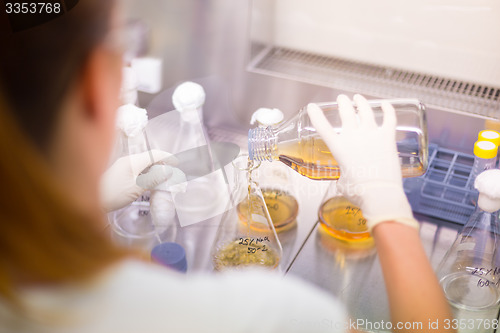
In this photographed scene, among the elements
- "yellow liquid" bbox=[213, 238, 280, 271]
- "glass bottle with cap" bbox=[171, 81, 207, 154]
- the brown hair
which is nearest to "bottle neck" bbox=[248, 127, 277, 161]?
"yellow liquid" bbox=[213, 238, 280, 271]

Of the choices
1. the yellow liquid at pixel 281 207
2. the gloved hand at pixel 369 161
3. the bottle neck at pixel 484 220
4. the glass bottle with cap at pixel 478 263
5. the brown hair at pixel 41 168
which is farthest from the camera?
the yellow liquid at pixel 281 207

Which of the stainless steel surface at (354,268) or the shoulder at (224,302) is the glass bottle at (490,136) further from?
the shoulder at (224,302)

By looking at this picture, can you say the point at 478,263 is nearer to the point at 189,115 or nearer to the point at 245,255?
the point at 245,255

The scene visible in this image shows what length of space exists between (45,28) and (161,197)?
0.76m

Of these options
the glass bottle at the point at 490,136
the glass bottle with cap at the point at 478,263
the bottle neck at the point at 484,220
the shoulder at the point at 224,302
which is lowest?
the glass bottle with cap at the point at 478,263

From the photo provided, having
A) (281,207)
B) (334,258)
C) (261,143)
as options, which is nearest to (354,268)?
(334,258)

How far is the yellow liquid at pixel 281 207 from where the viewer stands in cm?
128

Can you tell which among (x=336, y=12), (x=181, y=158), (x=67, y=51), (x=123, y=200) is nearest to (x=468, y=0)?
(x=336, y=12)

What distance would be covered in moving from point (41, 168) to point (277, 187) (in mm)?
898

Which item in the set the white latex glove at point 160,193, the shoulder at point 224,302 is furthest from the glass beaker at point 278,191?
the shoulder at point 224,302

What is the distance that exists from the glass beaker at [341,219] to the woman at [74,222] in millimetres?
662

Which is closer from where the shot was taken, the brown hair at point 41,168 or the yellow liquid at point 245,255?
the brown hair at point 41,168

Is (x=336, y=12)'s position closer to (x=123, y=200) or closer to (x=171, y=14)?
(x=171, y=14)

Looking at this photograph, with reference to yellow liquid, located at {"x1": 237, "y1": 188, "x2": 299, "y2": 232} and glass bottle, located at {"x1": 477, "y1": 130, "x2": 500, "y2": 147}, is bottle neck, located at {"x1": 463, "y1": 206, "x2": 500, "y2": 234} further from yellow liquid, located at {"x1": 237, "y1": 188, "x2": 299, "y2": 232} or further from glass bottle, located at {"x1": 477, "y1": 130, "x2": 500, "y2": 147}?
yellow liquid, located at {"x1": 237, "y1": 188, "x2": 299, "y2": 232}
